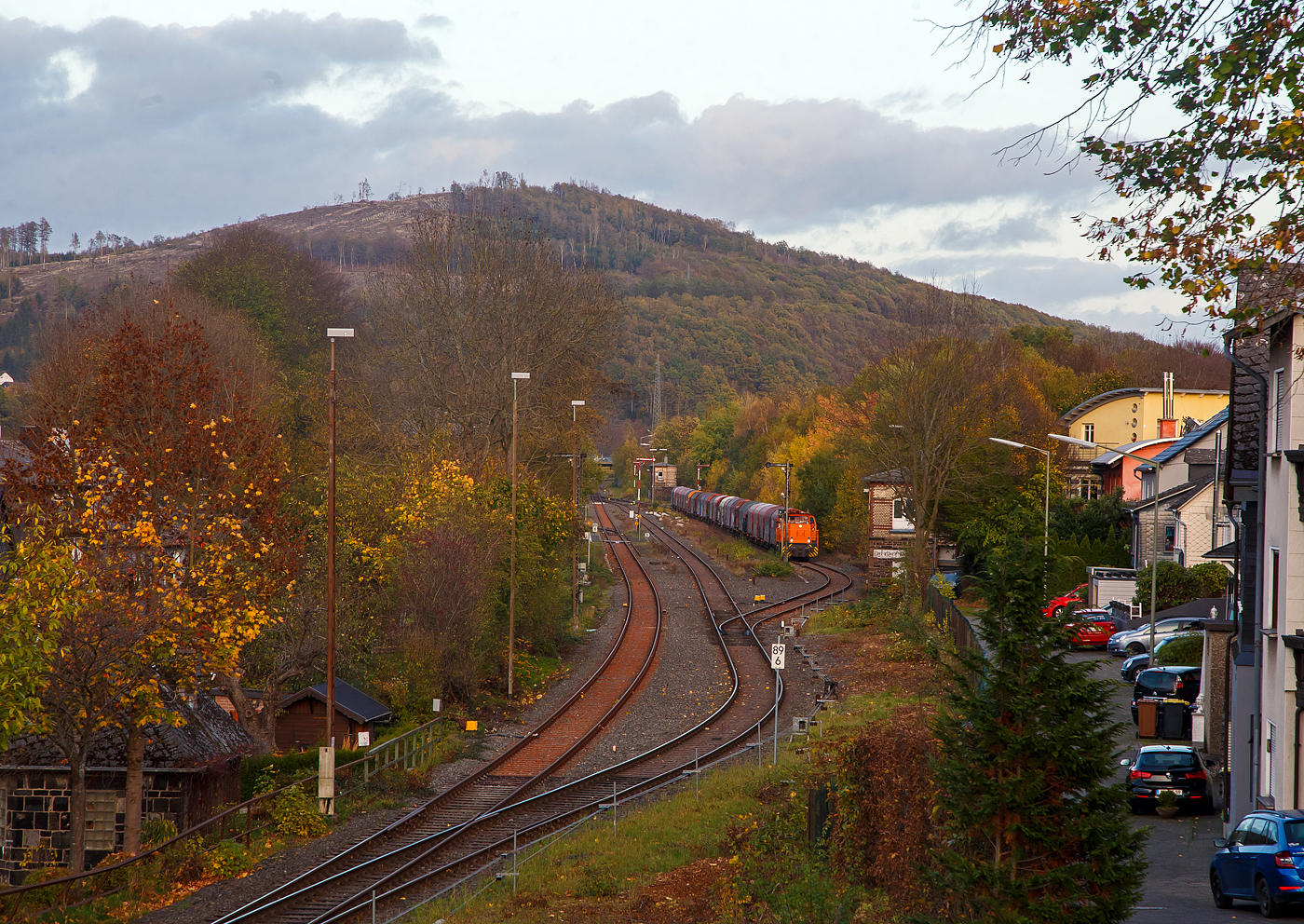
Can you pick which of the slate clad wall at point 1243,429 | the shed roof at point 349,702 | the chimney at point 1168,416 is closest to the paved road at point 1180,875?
the slate clad wall at point 1243,429

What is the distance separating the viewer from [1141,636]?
116ft

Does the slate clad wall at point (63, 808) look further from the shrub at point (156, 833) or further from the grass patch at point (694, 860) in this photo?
the grass patch at point (694, 860)

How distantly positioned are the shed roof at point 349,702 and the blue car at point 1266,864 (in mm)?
17439

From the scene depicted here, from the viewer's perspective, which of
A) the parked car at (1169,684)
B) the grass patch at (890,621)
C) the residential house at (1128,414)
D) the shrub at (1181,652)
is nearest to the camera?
the parked car at (1169,684)

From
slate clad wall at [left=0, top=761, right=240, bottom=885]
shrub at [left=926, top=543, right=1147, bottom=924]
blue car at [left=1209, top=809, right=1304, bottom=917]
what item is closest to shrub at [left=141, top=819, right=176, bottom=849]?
slate clad wall at [left=0, top=761, right=240, bottom=885]

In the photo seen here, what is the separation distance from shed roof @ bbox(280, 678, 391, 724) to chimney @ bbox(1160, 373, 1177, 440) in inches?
1576

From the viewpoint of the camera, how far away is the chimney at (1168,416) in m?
52.0

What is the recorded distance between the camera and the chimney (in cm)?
5197

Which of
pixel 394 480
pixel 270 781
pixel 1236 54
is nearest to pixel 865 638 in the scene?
pixel 394 480

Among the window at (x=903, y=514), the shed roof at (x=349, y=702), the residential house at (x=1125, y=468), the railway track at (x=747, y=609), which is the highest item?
the residential house at (x=1125, y=468)

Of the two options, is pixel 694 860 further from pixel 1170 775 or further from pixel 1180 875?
pixel 1170 775

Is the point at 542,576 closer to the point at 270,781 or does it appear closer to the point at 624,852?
the point at 270,781

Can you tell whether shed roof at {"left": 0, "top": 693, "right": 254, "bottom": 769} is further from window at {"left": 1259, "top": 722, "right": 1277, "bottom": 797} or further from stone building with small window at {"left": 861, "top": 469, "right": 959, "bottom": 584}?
stone building with small window at {"left": 861, "top": 469, "right": 959, "bottom": 584}

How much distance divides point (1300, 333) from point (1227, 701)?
8.21m
